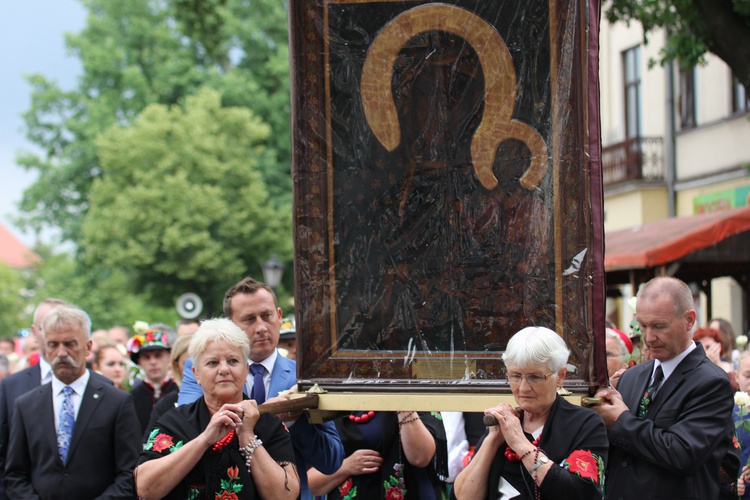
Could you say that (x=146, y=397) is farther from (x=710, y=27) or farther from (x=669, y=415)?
(x=710, y=27)

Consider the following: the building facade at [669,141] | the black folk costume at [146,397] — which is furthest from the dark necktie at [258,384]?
the building facade at [669,141]

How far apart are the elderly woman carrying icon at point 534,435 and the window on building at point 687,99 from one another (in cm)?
2048

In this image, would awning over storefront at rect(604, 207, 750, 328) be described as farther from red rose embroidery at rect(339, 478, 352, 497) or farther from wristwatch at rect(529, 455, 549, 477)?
wristwatch at rect(529, 455, 549, 477)

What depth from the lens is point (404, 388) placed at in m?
5.07

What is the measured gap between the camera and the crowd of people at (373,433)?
4.59 m

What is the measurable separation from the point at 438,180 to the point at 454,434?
2618mm

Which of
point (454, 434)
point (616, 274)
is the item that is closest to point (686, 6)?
point (616, 274)

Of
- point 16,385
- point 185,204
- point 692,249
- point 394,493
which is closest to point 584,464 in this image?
point 394,493

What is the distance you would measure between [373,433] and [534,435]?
1817 mm

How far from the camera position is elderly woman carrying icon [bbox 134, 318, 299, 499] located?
15.3 ft

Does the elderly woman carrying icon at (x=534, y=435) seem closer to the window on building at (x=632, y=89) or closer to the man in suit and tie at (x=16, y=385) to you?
the man in suit and tie at (x=16, y=385)

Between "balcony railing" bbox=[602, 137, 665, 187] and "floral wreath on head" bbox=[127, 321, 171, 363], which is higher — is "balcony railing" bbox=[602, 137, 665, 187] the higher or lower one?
the higher one

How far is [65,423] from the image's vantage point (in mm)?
6926

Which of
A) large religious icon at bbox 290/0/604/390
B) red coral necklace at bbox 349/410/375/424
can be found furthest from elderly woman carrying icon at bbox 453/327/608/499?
red coral necklace at bbox 349/410/375/424
